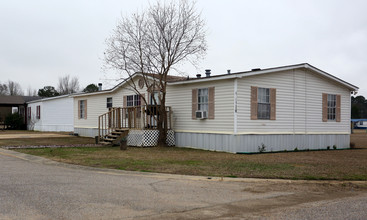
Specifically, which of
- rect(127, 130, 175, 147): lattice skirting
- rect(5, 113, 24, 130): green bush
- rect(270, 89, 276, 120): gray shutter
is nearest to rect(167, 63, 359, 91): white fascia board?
rect(270, 89, 276, 120): gray shutter

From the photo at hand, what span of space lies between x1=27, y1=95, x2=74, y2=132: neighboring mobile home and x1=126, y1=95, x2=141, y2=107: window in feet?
29.0

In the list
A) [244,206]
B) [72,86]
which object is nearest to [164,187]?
[244,206]

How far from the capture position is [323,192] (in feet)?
27.4

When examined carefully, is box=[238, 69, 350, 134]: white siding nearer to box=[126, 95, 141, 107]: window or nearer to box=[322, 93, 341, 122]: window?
box=[322, 93, 341, 122]: window

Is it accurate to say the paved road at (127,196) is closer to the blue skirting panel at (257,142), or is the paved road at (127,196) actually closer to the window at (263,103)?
the blue skirting panel at (257,142)

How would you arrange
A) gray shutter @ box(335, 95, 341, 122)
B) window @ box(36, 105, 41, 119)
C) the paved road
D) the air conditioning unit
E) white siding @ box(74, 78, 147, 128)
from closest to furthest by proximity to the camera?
the paved road, the air conditioning unit, gray shutter @ box(335, 95, 341, 122), white siding @ box(74, 78, 147, 128), window @ box(36, 105, 41, 119)

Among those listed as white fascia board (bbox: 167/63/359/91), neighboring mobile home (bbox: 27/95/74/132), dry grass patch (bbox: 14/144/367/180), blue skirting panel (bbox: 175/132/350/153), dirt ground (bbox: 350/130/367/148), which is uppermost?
white fascia board (bbox: 167/63/359/91)

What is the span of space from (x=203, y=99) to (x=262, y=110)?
2.82 metres

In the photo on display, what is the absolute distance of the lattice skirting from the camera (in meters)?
18.7

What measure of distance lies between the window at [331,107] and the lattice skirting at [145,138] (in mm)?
8360

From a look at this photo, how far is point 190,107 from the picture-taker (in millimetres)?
18625

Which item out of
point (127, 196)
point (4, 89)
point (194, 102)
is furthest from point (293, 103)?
point (4, 89)

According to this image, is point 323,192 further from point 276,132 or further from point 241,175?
point 276,132

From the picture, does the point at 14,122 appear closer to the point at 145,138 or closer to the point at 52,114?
the point at 52,114
